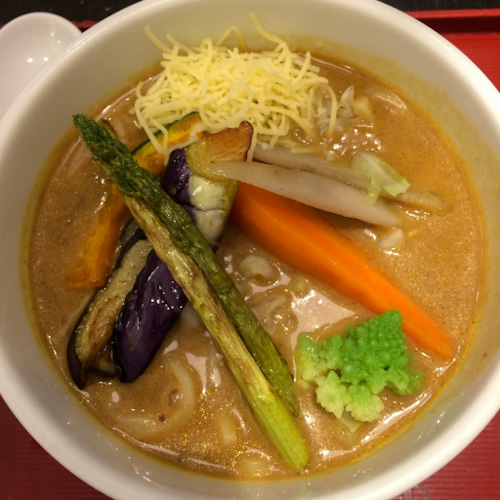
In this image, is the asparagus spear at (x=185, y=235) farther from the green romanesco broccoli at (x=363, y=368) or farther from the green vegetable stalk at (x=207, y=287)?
the green romanesco broccoli at (x=363, y=368)

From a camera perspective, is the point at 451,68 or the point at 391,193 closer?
the point at 451,68

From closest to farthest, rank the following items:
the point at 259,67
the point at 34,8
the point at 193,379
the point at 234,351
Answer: the point at 234,351, the point at 193,379, the point at 259,67, the point at 34,8

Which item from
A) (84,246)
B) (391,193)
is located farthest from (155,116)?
(391,193)

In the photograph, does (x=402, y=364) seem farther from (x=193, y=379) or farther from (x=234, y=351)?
(x=193, y=379)

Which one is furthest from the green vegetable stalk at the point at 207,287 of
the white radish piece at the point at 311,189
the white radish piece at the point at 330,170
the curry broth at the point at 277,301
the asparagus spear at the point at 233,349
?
the white radish piece at the point at 330,170

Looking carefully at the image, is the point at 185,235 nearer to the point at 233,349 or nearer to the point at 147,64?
the point at 233,349

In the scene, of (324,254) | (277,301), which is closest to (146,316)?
(277,301)
